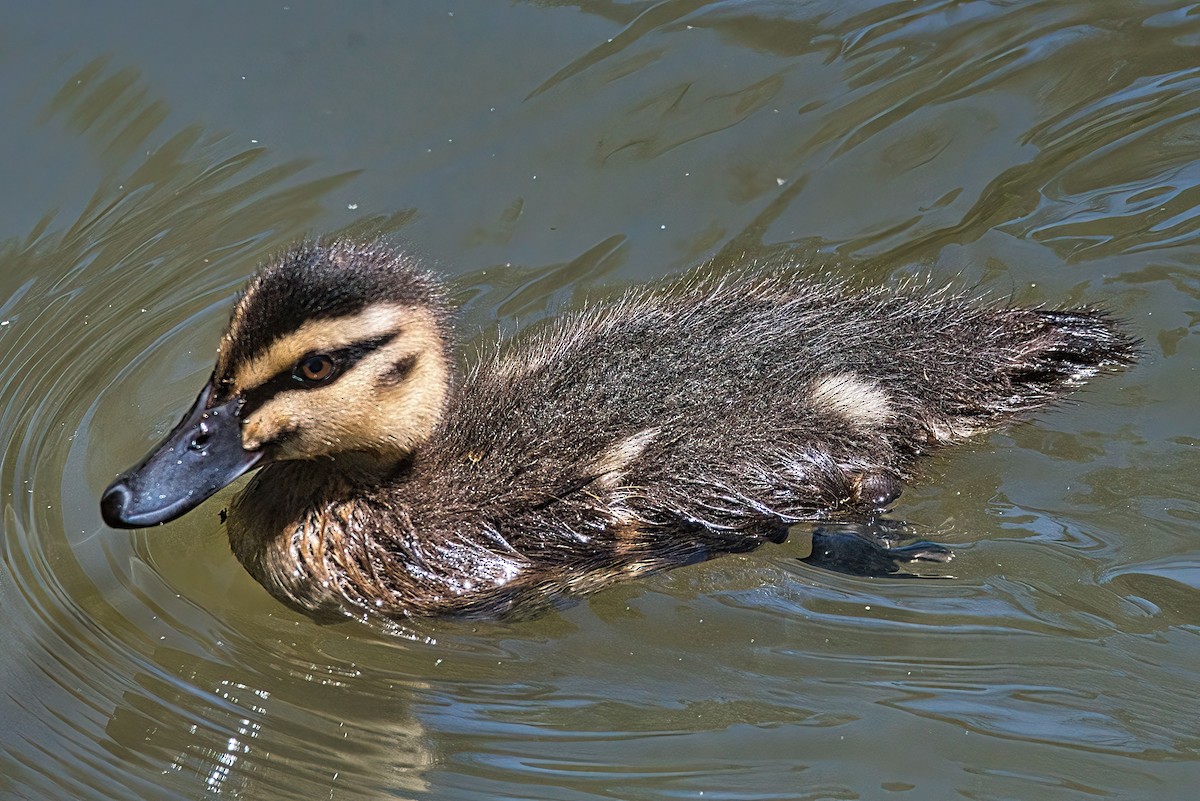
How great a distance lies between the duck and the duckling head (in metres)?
0.01

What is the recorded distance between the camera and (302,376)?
12.7ft

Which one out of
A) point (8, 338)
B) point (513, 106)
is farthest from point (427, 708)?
point (513, 106)

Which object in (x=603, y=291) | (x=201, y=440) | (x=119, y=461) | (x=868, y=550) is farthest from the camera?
(x=603, y=291)

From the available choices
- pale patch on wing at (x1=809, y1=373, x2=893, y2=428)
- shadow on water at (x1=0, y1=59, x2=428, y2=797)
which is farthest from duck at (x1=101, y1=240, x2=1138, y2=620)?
shadow on water at (x1=0, y1=59, x2=428, y2=797)

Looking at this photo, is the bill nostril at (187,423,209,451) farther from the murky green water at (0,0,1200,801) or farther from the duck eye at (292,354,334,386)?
the murky green water at (0,0,1200,801)

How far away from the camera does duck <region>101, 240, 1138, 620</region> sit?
416 centimetres

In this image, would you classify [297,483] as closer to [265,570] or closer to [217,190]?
[265,570]

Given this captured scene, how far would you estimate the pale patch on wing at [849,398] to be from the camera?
425cm

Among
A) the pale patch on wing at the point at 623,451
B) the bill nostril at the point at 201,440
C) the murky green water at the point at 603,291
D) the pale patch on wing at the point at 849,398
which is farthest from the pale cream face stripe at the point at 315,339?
the pale patch on wing at the point at 849,398

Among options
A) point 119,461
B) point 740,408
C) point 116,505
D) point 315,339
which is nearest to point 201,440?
point 116,505

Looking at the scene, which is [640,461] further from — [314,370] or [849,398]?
[314,370]

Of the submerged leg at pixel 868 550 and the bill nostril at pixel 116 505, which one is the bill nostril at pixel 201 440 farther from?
the submerged leg at pixel 868 550

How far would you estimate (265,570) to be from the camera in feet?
14.3

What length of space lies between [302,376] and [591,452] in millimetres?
823
